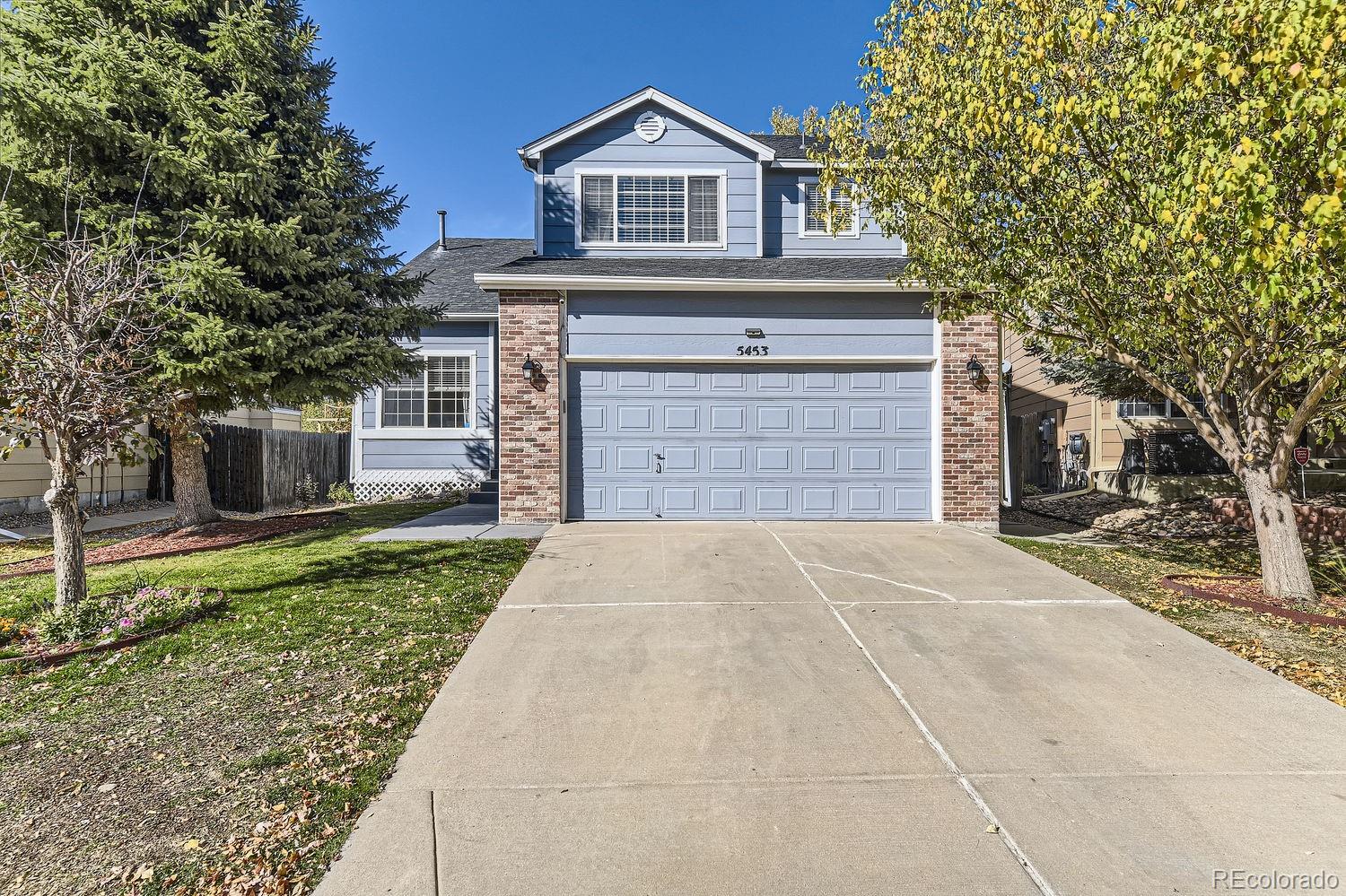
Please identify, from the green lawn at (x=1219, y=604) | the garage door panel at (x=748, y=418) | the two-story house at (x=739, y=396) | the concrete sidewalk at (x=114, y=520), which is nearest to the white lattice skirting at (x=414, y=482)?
the concrete sidewalk at (x=114, y=520)

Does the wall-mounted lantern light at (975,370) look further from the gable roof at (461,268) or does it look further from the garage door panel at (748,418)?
the gable roof at (461,268)

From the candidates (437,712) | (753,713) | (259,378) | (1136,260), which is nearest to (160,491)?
(259,378)

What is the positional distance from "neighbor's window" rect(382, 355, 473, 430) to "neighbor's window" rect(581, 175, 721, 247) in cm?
454

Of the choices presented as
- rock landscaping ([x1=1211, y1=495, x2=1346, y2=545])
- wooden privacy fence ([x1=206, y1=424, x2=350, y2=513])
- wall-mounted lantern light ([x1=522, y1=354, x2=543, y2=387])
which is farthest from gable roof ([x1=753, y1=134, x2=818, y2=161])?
wooden privacy fence ([x1=206, y1=424, x2=350, y2=513])

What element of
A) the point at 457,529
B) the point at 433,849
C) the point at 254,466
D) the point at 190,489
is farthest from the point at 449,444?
the point at 433,849

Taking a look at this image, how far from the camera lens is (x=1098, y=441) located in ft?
49.3

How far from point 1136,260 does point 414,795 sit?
614 cm

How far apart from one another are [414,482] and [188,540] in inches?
200

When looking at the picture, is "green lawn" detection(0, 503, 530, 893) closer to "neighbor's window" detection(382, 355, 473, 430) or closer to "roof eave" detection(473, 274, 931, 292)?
"roof eave" detection(473, 274, 931, 292)

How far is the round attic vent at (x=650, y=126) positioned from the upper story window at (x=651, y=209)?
0.71 m

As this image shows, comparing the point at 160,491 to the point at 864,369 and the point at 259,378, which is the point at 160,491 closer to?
the point at 259,378

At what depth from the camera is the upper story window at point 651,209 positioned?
455 inches

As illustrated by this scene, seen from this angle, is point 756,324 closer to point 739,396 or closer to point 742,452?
point 739,396

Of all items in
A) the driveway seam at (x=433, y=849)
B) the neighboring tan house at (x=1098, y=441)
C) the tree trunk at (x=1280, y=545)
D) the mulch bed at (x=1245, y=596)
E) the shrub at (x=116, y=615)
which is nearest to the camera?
the driveway seam at (x=433, y=849)
